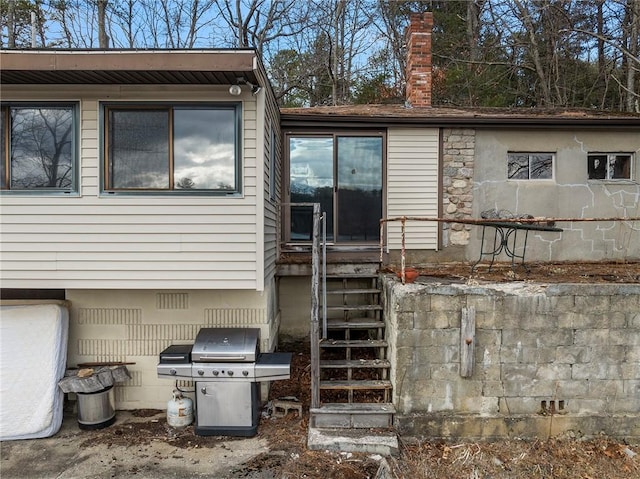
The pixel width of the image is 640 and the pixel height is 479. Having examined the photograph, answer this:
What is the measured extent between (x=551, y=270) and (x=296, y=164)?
419 cm

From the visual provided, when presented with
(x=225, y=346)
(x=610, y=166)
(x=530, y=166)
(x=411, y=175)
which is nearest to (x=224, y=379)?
(x=225, y=346)

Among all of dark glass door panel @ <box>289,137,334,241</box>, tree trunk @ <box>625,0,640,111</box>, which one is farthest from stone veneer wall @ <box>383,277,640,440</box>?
tree trunk @ <box>625,0,640,111</box>

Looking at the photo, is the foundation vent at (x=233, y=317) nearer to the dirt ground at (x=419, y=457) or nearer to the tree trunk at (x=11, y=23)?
the dirt ground at (x=419, y=457)

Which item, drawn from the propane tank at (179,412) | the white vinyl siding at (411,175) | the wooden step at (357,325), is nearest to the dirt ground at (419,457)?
the propane tank at (179,412)

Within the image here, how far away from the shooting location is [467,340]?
438 centimetres

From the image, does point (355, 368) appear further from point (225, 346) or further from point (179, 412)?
point (179, 412)

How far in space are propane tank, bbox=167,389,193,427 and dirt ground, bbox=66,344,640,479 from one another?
87 mm

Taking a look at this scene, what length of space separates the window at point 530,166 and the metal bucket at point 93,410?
6.78 m

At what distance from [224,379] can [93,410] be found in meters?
1.60

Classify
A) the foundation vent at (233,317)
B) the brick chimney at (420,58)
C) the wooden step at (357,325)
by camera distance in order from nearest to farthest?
the foundation vent at (233,317) < the wooden step at (357,325) < the brick chimney at (420,58)

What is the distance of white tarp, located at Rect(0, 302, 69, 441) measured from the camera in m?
4.56

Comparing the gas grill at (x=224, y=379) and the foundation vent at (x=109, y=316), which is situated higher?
the foundation vent at (x=109, y=316)

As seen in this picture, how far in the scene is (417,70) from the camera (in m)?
7.53

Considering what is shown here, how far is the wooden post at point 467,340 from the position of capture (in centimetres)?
438
